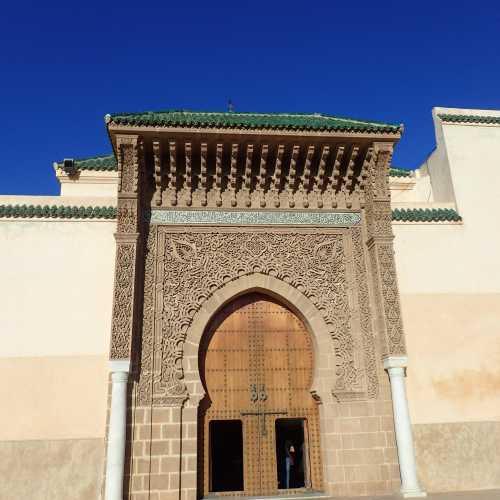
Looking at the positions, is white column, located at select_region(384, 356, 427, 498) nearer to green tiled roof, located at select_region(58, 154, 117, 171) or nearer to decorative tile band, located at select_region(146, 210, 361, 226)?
decorative tile band, located at select_region(146, 210, 361, 226)

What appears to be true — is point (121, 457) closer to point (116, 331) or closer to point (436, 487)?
point (116, 331)

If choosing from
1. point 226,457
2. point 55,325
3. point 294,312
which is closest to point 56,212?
point 55,325

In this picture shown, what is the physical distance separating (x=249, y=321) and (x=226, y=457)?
10.7 feet

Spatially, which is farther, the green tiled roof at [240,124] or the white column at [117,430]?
the green tiled roof at [240,124]

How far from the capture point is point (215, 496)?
202 inches

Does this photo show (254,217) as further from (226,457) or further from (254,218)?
(226,457)

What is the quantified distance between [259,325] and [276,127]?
223 centimetres

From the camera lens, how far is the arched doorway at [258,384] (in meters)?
5.31

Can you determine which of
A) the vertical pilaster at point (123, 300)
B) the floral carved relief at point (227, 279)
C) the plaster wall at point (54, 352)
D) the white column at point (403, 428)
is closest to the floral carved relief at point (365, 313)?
the floral carved relief at point (227, 279)

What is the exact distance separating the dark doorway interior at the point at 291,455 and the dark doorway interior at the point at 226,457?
653 millimetres

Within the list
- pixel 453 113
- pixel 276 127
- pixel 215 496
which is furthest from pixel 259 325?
pixel 453 113

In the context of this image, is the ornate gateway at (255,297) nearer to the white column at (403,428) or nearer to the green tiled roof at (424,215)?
the white column at (403,428)

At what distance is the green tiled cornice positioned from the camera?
5637mm

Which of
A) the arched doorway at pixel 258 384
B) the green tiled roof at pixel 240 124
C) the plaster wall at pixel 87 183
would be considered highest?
the plaster wall at pixel 87 183
